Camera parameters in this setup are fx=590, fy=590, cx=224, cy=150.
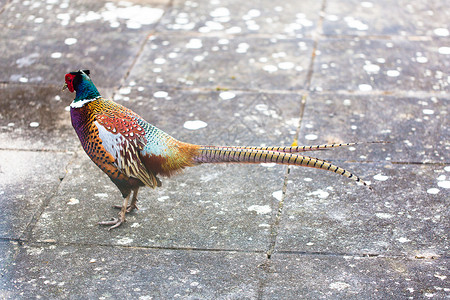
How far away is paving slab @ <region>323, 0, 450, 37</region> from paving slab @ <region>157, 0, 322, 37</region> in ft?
0.89

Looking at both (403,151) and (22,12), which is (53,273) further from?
(22,12)

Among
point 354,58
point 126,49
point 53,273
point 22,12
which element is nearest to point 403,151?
point 354,58

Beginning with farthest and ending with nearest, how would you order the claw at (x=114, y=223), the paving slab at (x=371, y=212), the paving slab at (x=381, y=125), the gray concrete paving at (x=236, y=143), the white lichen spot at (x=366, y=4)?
the white lichen spot at (x=366, y=4) < the paving slab at (x=381, y=125) < the claw at (x=114, y=223) < the paving slab at (x=371, y=212) < the gray concrete paving at (x=236, y=143)

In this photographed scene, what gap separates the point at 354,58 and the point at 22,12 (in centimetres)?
458

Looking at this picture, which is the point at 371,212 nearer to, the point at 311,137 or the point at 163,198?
the point at 311,137

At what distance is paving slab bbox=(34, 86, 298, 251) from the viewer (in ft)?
13.8

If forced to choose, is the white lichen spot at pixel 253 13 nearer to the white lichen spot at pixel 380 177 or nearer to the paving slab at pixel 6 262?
the white lichen spot at pixel 380 177

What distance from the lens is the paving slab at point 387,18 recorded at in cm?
744

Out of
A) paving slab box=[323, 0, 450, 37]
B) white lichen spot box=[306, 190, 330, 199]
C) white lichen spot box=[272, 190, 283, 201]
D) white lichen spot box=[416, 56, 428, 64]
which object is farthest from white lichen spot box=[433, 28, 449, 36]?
white lichen spot box=[272, 190, 283, 201]

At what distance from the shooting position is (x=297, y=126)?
5.60 metres

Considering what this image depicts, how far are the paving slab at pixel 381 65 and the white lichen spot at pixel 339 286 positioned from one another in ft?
9.56

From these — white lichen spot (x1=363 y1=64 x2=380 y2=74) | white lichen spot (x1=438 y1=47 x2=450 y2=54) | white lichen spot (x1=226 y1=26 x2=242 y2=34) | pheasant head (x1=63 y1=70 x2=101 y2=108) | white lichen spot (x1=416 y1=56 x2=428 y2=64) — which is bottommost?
white lichen spot (x1=226 y1=26 x2=242 y2=34)

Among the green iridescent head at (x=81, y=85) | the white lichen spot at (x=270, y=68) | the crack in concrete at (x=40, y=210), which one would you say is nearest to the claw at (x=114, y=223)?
the crack in concrete at (x=40, y=210)

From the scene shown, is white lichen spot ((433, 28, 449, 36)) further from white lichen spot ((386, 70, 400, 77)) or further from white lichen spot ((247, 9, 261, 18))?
white lichen spot ((247, 9, 261, 18))
